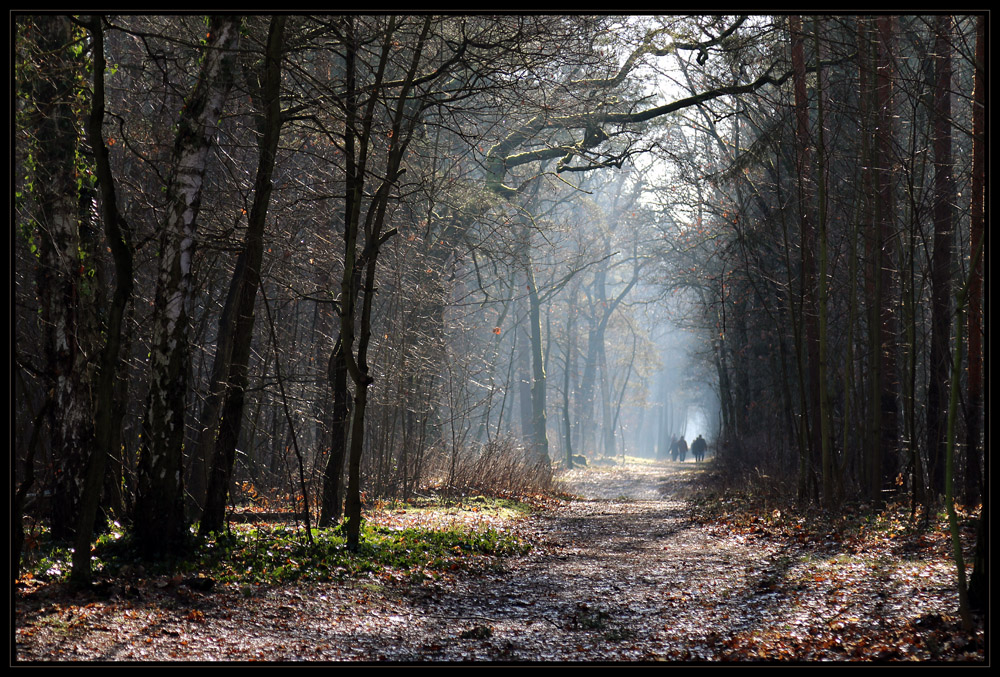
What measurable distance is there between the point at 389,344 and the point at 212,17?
23.7 feet

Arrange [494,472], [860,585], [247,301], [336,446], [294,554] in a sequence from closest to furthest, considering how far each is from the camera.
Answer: [860,585] < [294,554] < [247,301] < [336,446] < [494,472]

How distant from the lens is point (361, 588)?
20.9 ft

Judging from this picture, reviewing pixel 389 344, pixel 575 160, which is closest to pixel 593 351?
pixel 575 160

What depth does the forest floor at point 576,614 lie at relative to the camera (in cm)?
441

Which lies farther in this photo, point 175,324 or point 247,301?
point 247,301

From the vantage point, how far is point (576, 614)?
577 centimetres

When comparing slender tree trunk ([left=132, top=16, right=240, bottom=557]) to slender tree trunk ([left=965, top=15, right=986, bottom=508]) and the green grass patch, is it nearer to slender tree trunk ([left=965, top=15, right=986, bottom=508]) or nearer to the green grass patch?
the green grass patch

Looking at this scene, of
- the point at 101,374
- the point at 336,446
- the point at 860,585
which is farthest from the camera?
the point at 336,446

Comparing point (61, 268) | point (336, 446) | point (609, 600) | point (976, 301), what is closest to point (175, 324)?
point (61, 268)

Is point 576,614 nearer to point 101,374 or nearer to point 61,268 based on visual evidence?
→ point 101,374

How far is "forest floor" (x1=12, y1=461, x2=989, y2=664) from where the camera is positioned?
4.41 meters

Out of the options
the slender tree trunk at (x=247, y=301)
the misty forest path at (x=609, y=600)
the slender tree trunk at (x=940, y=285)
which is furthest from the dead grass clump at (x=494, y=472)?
the slender tree trunk at (x=940, y=285)
